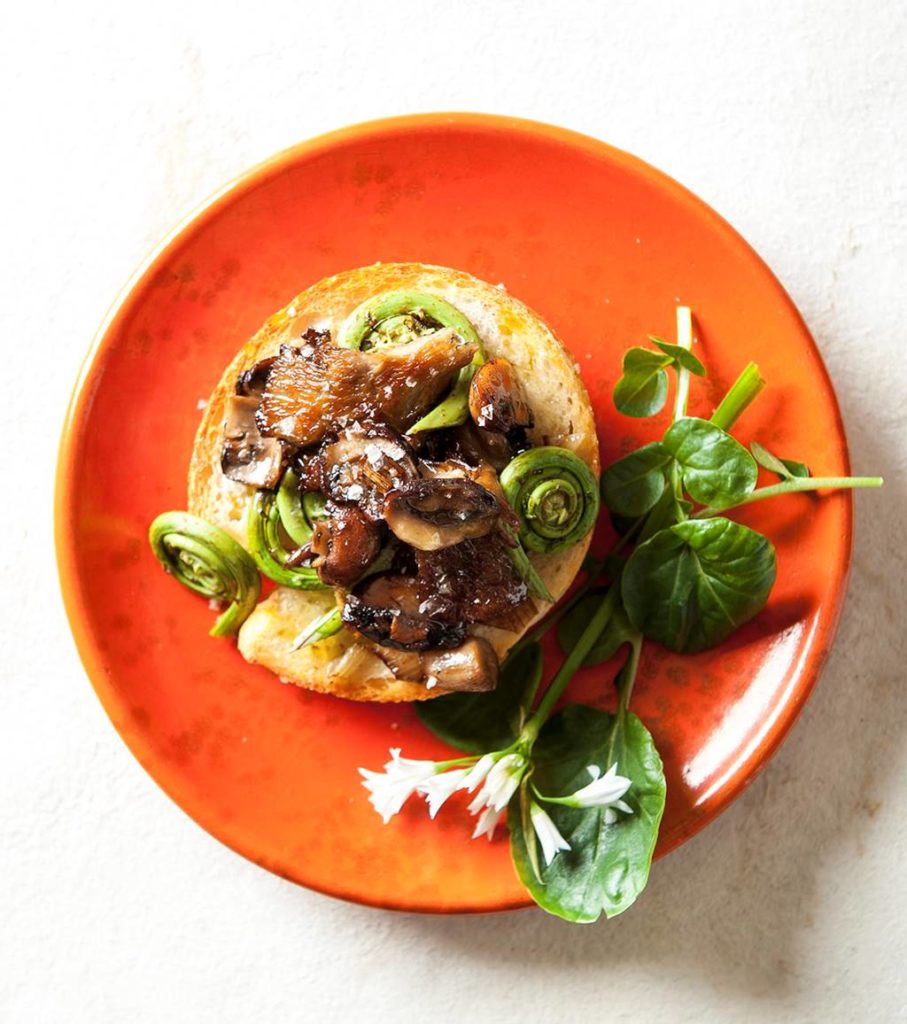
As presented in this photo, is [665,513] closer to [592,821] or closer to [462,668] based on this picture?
[462,668]

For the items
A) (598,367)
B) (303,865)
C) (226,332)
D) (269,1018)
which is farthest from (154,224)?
(269,1018)

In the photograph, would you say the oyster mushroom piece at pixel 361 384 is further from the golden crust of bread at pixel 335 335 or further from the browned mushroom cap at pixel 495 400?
the golden crust of bread at pixel 335 335

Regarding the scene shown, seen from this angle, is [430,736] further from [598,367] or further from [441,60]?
[441,60]

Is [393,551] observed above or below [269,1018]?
above

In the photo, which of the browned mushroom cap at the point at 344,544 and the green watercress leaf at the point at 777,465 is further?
the green watercress leaf at the point at 777,465

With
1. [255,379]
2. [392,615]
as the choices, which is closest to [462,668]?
[392,615]

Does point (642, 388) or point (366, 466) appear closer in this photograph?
point (366, 466)

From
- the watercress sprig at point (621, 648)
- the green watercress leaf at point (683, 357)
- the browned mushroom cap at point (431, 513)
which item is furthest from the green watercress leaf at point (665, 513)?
the browned mushroom cap at point (431, 513)
